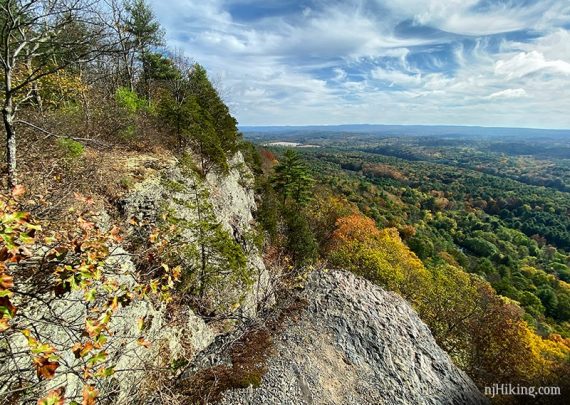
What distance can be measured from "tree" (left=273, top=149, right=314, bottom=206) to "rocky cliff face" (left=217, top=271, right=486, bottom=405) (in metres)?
23.2

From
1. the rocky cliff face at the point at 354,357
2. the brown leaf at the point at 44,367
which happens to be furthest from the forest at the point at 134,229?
the rocky cliff face at the point at 354,357

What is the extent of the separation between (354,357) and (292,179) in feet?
87.9

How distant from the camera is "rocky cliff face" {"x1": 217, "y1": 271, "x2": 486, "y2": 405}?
23.9 feet

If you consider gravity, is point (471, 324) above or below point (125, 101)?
below

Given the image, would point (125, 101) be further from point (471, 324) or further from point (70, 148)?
point (471, 324)

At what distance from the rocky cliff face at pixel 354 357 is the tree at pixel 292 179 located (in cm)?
2319

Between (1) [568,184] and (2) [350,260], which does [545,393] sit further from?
(1) [568,184]

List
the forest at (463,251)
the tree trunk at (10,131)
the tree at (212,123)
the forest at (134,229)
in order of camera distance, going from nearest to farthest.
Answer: the forest at (134,229) → the tree trunk at (10,131) → the tree at (212,123) → the forest at (463,251)

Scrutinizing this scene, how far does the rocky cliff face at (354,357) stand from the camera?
23.9 feet

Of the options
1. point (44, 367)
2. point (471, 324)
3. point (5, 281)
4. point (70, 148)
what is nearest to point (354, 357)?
point (44, 367)

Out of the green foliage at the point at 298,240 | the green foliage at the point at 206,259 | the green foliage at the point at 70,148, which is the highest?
the green foliage at the point at 70,148

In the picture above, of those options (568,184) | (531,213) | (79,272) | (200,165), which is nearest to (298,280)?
(79,272)

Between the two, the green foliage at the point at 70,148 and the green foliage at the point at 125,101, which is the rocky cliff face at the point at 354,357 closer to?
the green foliage at the point at 70,148

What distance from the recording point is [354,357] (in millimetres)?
8891
